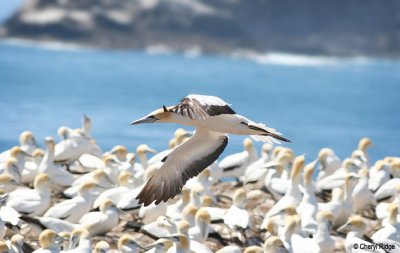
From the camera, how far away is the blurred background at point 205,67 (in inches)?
1316

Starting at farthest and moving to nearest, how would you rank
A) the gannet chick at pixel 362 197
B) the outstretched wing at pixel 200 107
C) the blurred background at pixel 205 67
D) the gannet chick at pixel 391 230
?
the blurred background at pixel 205 67, the gannet chick at pixel 362 197, the gannet chick at pixel 391 230, the outstretched wing at pixel 200 107

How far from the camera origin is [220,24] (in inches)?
4584

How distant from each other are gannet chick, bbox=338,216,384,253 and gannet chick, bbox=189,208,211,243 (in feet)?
4.26

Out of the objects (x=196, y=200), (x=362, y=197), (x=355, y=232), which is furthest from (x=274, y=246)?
(x=362, y=197)

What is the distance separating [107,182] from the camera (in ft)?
36.9

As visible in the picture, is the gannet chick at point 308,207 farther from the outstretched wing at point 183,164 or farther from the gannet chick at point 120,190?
the outstretched wing at point 183,164

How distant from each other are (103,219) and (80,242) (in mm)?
905

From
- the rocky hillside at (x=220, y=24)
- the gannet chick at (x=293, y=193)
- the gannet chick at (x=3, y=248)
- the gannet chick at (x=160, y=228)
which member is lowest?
the gannet chick at (x=3, y=248)

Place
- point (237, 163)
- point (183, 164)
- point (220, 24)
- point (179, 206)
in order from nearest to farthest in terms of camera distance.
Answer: point (183, 164) → point (179, 206) → point (237, 163) → point (220, 24)

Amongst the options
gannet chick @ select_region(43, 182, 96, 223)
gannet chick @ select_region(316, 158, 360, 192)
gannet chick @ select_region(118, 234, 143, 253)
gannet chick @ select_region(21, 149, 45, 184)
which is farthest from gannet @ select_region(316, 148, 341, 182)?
gannet chick @ select_region(118, 234, 143, 253)

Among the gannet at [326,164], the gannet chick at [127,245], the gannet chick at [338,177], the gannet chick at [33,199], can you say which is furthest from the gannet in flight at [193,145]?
the gannet at [326,164]

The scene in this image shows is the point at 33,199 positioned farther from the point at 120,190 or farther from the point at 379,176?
the point at 379,176

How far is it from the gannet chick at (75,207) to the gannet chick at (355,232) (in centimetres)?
249

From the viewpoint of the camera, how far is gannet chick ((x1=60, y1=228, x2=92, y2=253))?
883 cm
